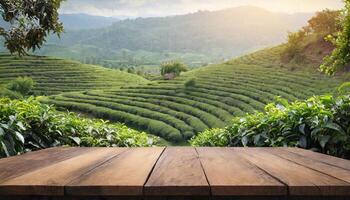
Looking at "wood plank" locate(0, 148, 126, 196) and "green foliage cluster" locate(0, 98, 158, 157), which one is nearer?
"wood plank" locate(0, 148, 126, 196)

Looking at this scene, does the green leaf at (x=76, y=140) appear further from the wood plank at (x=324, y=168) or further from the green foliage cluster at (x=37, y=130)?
the wood plank at (x=324, y=168)

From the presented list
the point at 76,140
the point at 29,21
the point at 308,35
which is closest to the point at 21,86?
the point at 308,35

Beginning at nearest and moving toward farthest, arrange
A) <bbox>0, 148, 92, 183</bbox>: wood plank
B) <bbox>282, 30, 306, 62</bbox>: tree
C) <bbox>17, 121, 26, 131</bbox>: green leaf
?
1. <bbox>0, 148, 92, 183</bbox>: wood plank
2. <bbox>17, 121, 26, 131</bbox>: green leaf
3. <bbox>282, 30, 306, 62</bbox>: tree

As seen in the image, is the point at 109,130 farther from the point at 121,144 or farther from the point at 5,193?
the point at 5,193

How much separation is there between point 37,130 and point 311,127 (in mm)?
2788

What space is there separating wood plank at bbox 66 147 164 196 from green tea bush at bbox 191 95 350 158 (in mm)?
2296

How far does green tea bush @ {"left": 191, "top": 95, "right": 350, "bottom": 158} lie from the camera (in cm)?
345

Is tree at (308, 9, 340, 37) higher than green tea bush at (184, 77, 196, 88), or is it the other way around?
tree at (308, 9, 340, 37)

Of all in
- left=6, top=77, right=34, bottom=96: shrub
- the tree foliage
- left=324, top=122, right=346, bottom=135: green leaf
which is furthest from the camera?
left=6, top=77, right=34, bottom=96: shrub

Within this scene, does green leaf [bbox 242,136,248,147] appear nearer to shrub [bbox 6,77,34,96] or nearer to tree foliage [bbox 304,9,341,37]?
tree foliage [bbox 304,9,341,37]

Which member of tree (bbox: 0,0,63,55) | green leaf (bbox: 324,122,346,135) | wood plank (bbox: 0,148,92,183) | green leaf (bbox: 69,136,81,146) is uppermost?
tree (bbox: 0,0,63,55)

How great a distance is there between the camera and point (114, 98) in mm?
40781

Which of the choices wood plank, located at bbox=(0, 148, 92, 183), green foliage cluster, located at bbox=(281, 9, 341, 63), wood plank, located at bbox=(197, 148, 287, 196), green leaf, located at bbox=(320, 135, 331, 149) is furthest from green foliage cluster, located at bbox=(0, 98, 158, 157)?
green foliage cluster, located at bbox=(281, 9, 341, 63)

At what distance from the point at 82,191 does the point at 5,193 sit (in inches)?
10.1
